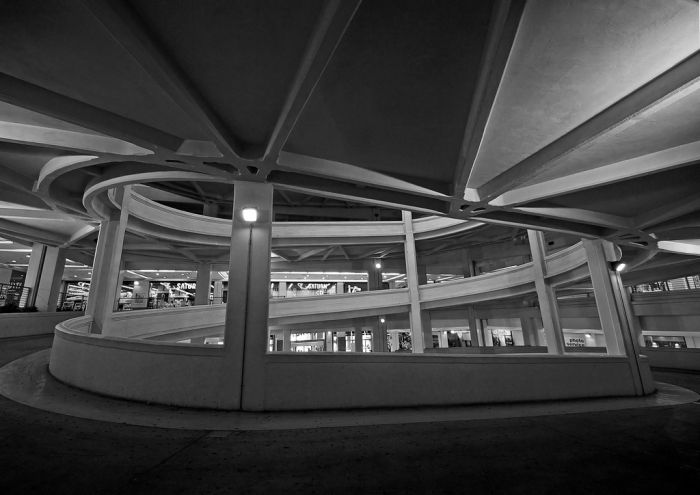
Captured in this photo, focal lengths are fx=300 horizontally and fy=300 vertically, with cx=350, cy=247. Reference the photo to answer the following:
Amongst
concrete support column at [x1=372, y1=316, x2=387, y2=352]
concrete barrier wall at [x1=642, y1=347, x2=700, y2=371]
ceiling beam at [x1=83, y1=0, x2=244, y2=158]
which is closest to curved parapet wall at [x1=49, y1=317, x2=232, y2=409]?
ceiling beam at [x1=83, y1=0, x2=244, y2=158]

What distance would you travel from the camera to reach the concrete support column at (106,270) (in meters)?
12.1

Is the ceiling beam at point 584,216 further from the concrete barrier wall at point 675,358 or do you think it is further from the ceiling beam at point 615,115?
the concrete barrier wall at point 675,358

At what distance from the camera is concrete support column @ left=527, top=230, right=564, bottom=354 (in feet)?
52.4

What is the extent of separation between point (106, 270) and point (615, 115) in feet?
55.0

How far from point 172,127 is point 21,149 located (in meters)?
6.17

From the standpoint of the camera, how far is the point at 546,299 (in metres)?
16.4

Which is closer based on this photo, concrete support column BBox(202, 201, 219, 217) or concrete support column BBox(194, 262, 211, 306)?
concrete support column BBox(202, 201, 219, 217)

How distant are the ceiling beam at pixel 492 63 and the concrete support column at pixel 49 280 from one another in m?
26.3

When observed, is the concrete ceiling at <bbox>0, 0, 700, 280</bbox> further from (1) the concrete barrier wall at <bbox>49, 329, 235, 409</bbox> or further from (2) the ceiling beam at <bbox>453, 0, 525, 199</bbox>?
(1) the concrete barrier wall at <bbox>49, 329, 235, 409</bbox>

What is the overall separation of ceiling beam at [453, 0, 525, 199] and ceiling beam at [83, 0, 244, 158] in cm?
375

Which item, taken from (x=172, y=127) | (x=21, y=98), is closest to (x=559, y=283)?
(x=172, y=127)

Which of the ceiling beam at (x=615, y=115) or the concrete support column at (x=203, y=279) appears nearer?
the ceiling beam at (x=615, y=115)

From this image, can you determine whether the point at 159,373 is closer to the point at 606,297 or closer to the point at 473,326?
the point at 606,297

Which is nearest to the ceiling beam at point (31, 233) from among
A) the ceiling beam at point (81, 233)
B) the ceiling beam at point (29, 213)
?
the ceiling beam at point (81, 233)
